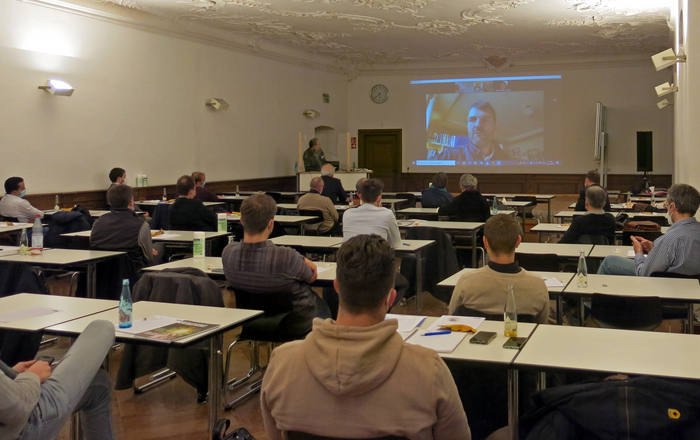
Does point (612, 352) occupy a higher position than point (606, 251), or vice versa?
point (606, 251)

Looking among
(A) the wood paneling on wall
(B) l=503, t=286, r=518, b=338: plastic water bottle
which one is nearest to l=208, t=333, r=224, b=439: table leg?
(B) l=503, t=286, r=518, b=338: plastic water bottle

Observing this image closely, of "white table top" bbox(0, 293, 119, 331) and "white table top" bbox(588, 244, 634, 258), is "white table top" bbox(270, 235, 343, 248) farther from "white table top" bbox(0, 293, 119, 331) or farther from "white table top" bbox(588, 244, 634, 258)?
"white table top" bbox(0, 293, 119, 331)

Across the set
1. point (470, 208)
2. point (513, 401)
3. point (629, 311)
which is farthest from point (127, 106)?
point (513, 401)

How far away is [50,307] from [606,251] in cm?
392

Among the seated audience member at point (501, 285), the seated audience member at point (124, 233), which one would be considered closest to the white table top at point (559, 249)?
the seated audience member at point (501, 285)

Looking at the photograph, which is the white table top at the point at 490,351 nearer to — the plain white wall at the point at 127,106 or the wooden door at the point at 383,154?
the plain white wall at the point at 127,106

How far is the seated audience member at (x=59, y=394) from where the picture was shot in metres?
1.91

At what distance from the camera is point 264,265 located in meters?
3.59

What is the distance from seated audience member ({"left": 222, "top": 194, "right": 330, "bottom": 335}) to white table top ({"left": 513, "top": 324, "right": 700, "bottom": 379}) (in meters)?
1.45

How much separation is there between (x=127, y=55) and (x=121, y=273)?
629 centimetres

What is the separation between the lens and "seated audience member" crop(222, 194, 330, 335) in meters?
3.60

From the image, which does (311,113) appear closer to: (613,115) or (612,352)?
(613,115)

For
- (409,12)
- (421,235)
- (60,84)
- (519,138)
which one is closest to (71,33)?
(60,84)

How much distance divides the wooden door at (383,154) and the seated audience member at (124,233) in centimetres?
1227
